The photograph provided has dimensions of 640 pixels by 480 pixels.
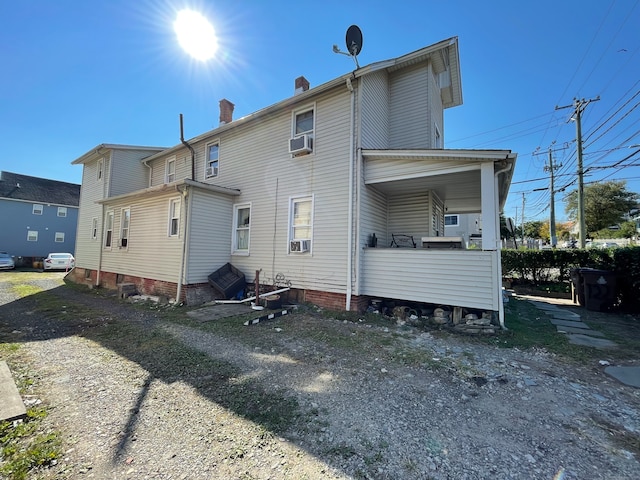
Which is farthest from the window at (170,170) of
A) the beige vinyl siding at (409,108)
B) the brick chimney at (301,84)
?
the beige vinyl siding at (409,108)

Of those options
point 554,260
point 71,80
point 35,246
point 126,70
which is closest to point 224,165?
point 126,70

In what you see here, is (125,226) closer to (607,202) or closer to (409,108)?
(409,108)

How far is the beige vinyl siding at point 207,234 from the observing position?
345 inches

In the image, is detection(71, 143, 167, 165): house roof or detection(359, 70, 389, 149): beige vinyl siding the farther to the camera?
detection(71, 143, 167, 165): house roof

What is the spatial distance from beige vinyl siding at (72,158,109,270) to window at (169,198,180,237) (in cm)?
607

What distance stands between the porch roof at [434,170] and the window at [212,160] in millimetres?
6451

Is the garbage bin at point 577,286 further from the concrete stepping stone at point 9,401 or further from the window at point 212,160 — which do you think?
the window at point 212,160

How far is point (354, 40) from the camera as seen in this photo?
807 cm

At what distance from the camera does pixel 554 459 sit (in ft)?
7.35

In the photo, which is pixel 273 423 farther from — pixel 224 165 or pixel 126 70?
pixel 126 70

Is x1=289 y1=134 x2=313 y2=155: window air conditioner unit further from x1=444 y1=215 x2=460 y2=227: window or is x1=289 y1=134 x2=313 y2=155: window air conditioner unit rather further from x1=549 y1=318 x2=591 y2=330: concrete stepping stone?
x1=444 y1=215 x2=460 y2=227: window

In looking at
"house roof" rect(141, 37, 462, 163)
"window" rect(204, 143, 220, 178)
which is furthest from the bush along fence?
"window" rect(204, 143, 220, 178)

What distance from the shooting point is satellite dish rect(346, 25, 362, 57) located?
799 centimetres

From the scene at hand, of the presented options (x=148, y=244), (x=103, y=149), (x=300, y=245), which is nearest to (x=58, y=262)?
(x=103, y=149)
